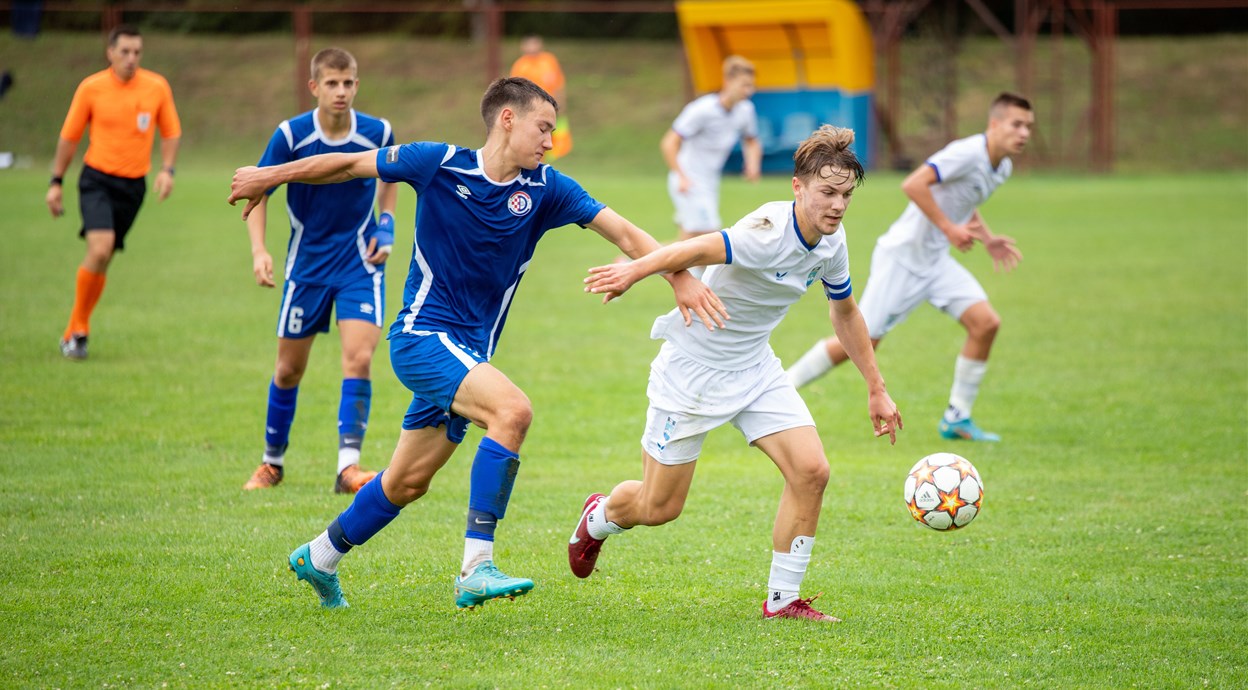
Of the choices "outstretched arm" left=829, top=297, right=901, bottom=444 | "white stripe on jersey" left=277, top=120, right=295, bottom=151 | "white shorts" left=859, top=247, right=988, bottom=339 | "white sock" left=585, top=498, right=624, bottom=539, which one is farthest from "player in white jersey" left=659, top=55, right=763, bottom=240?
"white sock" left=585, top=498, right=624, bottom=539

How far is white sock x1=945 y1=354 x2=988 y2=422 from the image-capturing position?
852 cm

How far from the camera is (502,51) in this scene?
130 feet

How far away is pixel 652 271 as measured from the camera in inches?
181

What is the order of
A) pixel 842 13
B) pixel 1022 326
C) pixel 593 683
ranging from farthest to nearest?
pixel 842 13 < pixel 1022 326 < pixel 593 683

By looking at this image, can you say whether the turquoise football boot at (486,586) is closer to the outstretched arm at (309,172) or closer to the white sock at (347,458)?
the outstretched arm at (309,172)

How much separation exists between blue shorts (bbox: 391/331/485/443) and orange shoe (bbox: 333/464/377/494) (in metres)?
1.96

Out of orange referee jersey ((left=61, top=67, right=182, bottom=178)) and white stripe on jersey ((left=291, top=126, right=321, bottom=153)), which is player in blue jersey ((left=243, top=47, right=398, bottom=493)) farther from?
orange referee jersey ((left=61, top=67, right=182, bottom=178))

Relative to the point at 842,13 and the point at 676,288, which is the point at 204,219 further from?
the point at 676,288

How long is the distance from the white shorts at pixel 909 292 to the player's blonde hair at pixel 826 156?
3793 millimetres

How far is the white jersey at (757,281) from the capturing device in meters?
4.91

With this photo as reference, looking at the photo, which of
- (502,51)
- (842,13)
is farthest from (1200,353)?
(502,51)

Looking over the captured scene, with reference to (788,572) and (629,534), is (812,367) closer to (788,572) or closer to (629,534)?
(629,534)

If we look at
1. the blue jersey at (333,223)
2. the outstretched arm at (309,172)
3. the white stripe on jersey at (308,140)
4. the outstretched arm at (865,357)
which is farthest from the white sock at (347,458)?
the outstretched arm at (865,357)

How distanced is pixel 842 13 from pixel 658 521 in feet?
75.2
